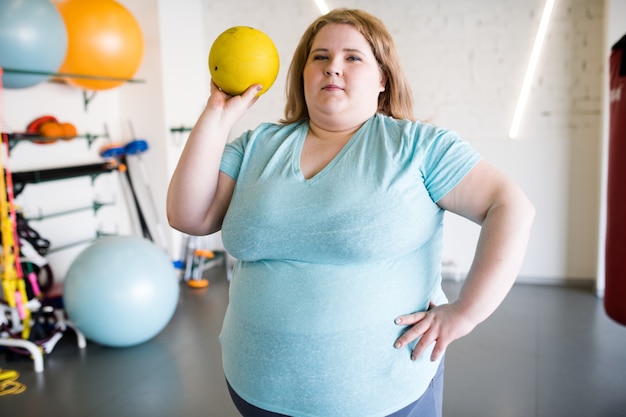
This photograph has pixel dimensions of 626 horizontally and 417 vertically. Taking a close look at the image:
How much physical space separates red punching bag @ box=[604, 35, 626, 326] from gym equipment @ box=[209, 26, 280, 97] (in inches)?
59.5

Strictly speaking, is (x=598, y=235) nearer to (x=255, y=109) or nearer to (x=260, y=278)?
(x=255, y=109)

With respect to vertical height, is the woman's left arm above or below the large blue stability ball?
above

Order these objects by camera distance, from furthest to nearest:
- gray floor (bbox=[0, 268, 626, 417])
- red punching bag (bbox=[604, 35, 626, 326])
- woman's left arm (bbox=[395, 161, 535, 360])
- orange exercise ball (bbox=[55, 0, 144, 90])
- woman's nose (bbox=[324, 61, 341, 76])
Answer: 1. orange exercise ball (bbox=[55, 0, 144, 90])
2. gray floor (bbox=[0, 268, 626, 417])
3. red punching bag (bbox=[604, 35, 626, 326])
4. woman's nose (bbox=[324, 61, 341, 76])
5. woman's left arm (bbox=[395, 161, 535, 360])

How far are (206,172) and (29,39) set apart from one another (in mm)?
2162

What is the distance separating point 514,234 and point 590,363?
87.7 inches

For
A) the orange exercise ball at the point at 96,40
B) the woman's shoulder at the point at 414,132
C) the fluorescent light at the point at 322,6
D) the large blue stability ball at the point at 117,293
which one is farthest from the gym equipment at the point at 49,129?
the woman's shoulder at the point at 414,132

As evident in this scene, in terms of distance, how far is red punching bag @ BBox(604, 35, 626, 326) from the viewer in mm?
2033

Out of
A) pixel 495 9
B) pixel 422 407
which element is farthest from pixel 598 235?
pixel 422 407

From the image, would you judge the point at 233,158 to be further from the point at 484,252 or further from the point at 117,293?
the point at 117,293

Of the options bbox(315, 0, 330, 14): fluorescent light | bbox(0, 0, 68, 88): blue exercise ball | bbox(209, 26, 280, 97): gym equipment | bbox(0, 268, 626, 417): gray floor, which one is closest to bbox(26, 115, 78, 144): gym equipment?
bbox(0, 0, 68, 88): blue exercise ball

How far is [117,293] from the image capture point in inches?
111

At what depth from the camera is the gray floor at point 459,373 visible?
7.80 ft

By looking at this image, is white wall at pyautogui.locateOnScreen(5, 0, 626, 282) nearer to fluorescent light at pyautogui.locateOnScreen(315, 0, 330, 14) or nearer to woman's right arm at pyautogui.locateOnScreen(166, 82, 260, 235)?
fluorescent light at pyautogui.locateOnScreen(315, 0, 330, 14)

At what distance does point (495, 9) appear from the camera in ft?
12.9
